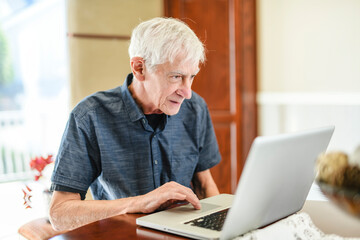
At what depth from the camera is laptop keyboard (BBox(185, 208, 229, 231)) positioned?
1.07m

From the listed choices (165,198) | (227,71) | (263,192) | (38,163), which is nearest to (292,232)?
(263,192)

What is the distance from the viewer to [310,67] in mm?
3121

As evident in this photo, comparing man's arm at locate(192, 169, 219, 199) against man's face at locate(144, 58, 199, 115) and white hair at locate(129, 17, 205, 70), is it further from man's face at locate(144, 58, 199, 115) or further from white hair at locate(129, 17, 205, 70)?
white hair at locate(129, 17, 205, 70)

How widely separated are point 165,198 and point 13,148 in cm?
417

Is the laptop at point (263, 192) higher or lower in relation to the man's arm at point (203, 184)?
higher

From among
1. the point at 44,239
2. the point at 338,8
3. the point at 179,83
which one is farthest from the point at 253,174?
the point at 338,8

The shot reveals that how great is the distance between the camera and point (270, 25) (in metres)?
3.41

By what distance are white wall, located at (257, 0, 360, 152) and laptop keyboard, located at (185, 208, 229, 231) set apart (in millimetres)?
1949

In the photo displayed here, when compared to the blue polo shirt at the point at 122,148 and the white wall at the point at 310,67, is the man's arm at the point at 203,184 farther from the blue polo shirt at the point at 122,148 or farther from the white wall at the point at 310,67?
the white wall at the point at 310,67

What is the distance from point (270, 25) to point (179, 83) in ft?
6.81

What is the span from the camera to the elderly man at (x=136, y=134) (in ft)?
4.75

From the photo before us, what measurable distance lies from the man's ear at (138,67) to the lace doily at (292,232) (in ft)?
2.63

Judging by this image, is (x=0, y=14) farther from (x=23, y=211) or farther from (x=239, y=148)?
(x=239, y=148)

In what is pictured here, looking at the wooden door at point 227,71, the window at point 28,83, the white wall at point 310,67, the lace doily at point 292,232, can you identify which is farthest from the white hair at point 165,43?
the window at point 28,83
